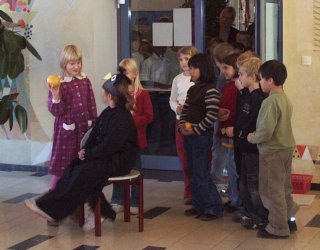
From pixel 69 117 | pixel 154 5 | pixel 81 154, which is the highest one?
pixel 154 5

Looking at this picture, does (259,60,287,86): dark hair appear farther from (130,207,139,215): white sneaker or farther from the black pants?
(130,207,139,215): white sneaker

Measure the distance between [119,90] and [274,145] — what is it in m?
1.22

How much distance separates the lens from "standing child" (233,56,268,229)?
573cm

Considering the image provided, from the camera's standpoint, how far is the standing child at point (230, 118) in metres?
6.25

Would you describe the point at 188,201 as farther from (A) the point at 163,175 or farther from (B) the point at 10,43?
(B) the point at 10,43

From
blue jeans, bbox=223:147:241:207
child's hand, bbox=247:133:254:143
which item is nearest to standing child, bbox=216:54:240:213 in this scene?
blue jeans, bbox=223:147:241:207

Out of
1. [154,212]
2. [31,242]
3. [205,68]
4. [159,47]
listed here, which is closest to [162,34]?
[159,47]

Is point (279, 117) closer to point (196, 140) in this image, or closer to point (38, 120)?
point (196, 140)

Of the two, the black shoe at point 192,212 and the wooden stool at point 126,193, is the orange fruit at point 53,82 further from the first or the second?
the black shoe at point 192,212

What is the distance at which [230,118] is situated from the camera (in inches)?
246

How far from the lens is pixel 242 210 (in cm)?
604

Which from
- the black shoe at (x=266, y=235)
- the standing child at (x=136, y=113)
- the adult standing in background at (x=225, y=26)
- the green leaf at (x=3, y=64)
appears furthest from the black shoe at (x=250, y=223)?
the adult standing in background at (x=225, y=26)

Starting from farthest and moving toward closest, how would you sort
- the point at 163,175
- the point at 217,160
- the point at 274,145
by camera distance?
the point at 163,175
the point at 217,160
the point at 274,145

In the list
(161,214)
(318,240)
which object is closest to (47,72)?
Result: (161,214)
